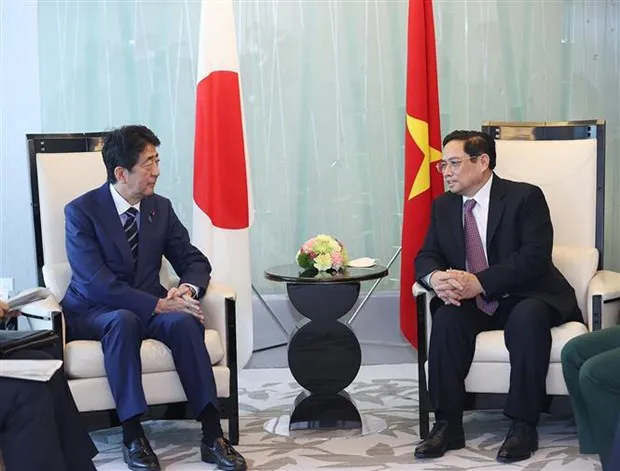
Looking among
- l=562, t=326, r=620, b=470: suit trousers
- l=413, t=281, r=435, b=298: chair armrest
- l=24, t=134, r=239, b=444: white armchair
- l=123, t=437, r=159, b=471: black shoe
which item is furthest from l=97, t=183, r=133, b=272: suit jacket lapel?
l=562, t=326, r=620, b=470: suit trousers

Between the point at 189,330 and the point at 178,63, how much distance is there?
2.06 metres

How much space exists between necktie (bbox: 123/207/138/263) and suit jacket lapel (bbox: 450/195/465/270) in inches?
47.6

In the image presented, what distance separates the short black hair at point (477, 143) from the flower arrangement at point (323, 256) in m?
0.60

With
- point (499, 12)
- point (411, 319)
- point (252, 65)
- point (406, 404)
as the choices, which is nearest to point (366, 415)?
point (406, 404)

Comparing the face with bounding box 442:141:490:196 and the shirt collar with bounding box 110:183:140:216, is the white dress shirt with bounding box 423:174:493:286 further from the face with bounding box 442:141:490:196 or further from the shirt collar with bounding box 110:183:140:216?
the shirt collar with bounding box 110:183:140:216

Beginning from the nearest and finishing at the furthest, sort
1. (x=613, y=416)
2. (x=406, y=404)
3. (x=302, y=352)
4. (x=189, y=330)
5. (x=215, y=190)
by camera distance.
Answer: (x=613, y=416) → (x=189, y=330) → (x=302, y=352) → (x=406, y=404) → (x=215, y=190)

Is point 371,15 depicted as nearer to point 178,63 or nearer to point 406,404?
point 178,63

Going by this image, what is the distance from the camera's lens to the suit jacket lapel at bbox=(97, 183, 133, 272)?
3.85m

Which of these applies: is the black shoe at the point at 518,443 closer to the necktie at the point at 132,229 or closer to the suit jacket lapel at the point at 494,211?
the suit jacket lapel at the point at 494,211

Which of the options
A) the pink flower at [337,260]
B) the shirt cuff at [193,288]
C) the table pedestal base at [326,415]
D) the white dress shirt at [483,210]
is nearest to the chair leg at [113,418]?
the shirt cuff at [193,288]

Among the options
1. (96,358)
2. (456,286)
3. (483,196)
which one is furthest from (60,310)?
(483,196)

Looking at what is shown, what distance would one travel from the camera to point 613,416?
10.5 feet

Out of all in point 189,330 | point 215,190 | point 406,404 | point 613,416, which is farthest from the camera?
point 215,190

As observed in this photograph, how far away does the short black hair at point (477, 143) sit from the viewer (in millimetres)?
3953
